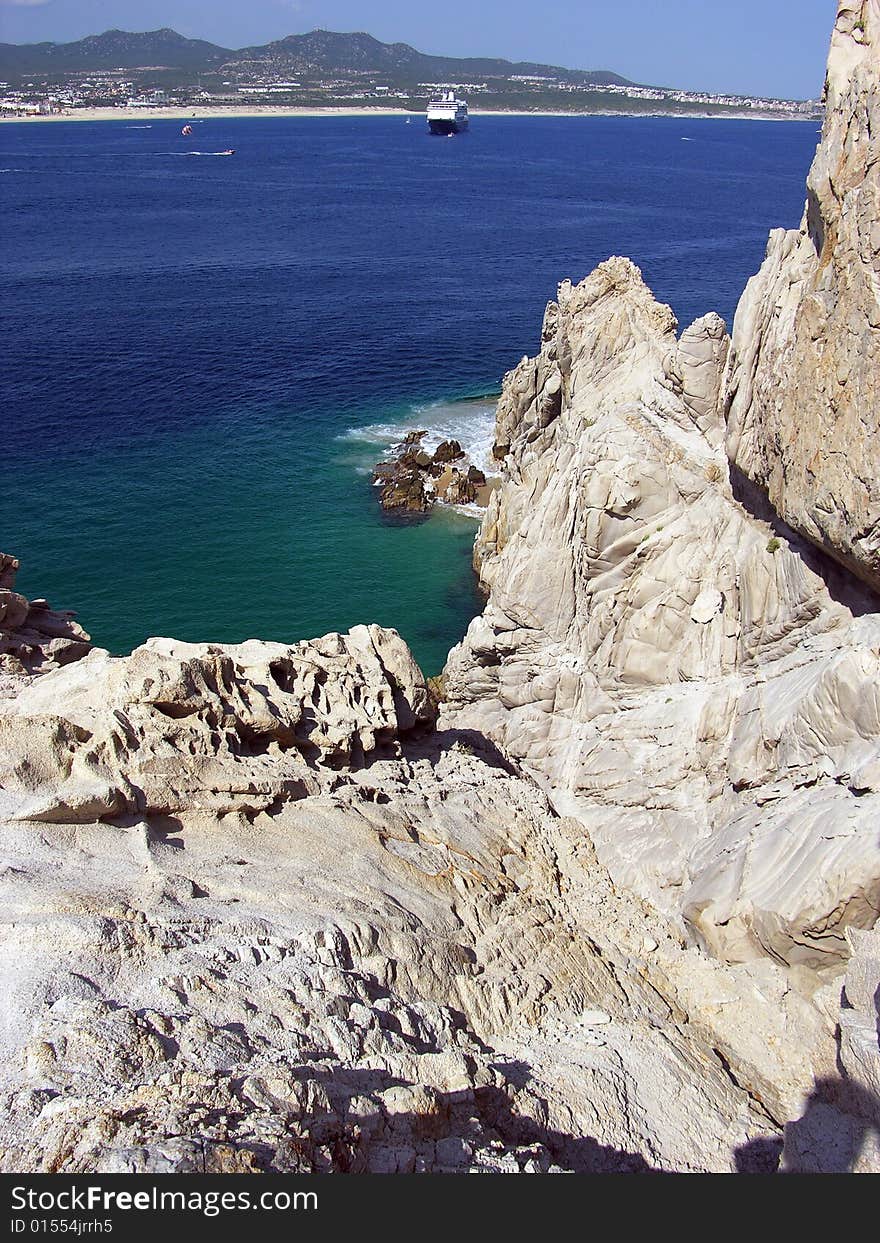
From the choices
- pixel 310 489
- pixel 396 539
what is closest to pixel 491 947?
pixel 396 539

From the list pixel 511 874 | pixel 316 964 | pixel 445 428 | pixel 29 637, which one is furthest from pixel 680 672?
pixel 445 428

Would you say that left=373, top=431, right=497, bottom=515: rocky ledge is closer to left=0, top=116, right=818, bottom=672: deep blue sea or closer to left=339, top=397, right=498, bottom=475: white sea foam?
left=339, top=397, right=498, bottom=475: white sea foam

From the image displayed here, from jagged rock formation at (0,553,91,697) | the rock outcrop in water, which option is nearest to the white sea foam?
the rock outcrop in water

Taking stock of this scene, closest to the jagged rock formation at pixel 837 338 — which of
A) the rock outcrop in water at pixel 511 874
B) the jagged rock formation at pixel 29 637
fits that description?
the rock outcrop in water at pixel 511 874

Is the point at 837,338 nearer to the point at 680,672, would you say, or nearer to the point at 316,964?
the point at 680,672

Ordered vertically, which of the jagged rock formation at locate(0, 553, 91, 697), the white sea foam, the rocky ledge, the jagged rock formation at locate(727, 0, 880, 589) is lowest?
the rocky ledge

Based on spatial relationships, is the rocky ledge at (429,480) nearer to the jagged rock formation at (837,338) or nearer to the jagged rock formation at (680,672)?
the jagged rock formation at (680,672)

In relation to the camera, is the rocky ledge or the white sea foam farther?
the white sea foam
